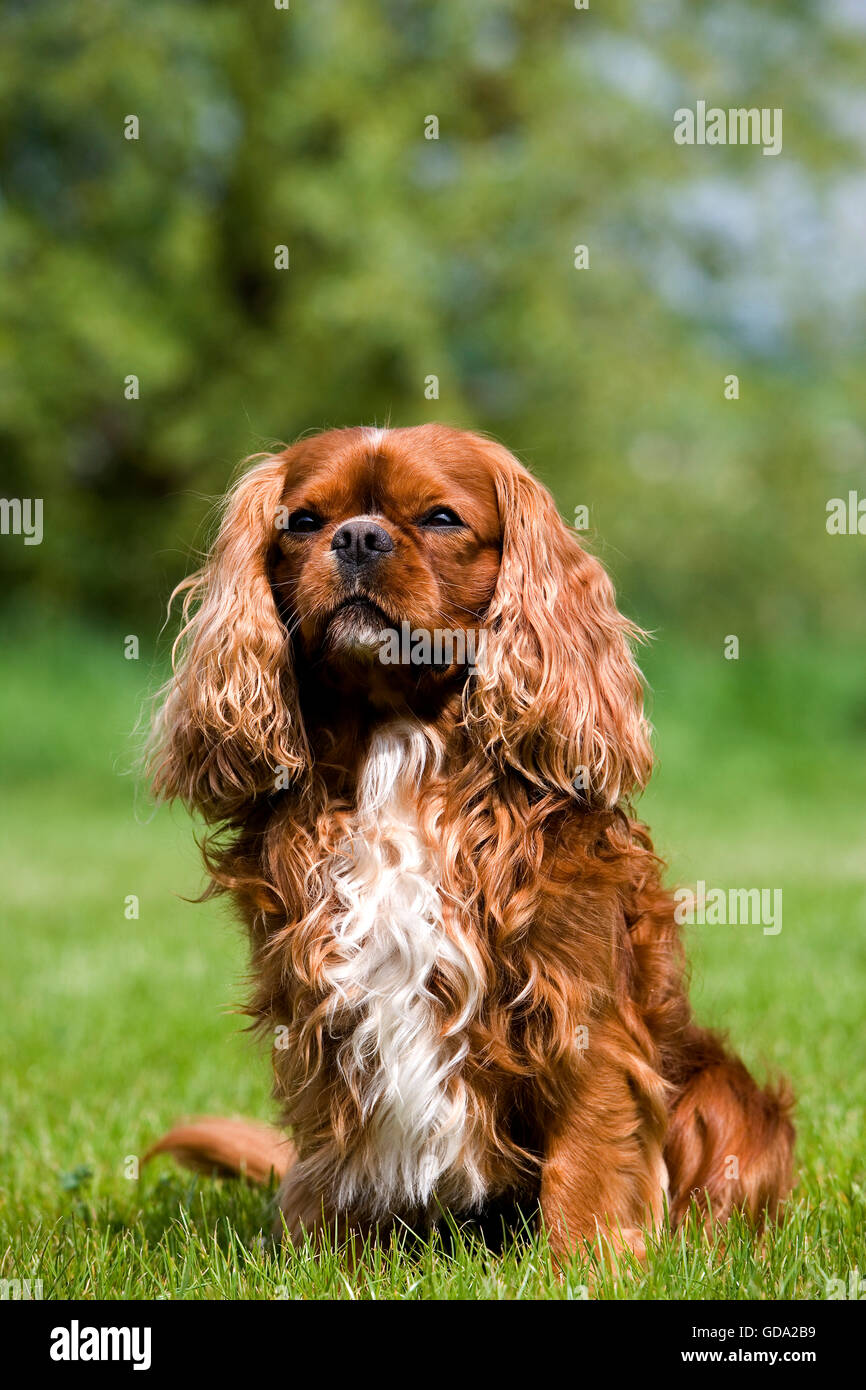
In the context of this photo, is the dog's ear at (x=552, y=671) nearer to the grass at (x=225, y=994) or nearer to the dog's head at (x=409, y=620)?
the dog's head at (x=409, y=620)

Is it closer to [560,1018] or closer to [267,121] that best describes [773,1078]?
[560,1018]

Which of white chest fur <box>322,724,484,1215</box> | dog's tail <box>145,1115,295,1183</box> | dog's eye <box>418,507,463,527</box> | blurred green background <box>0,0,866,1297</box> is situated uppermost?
blurred green background <box>0,0,866,1297</box>

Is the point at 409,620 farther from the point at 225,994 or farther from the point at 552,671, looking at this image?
the point at 225,994

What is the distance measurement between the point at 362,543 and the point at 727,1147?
5.02 ft

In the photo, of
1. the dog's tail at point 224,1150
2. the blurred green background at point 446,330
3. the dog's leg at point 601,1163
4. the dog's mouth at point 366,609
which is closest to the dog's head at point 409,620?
the dog's mouth at point 366,609

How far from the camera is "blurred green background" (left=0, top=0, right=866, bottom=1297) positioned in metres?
11.8

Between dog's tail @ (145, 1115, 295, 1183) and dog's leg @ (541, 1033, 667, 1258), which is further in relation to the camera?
dog's tail @ (145, 1115, 295, 1183)

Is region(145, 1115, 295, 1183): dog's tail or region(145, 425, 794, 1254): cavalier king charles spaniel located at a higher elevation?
region(145, 425, 794, 1254): cavalier king charles spaniel

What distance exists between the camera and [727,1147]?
328 centimetres

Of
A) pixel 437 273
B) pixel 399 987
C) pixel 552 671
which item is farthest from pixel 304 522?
pixel 437 273

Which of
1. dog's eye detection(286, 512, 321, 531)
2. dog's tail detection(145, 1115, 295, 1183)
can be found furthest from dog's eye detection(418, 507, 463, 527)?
dog's tail detection(145, 1115, 295, 1183)

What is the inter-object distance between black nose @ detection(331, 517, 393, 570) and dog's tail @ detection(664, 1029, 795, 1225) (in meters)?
1.40

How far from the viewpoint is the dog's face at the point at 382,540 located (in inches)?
114

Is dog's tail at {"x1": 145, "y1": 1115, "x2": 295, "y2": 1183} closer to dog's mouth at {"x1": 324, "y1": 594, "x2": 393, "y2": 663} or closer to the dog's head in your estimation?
the dog's head
